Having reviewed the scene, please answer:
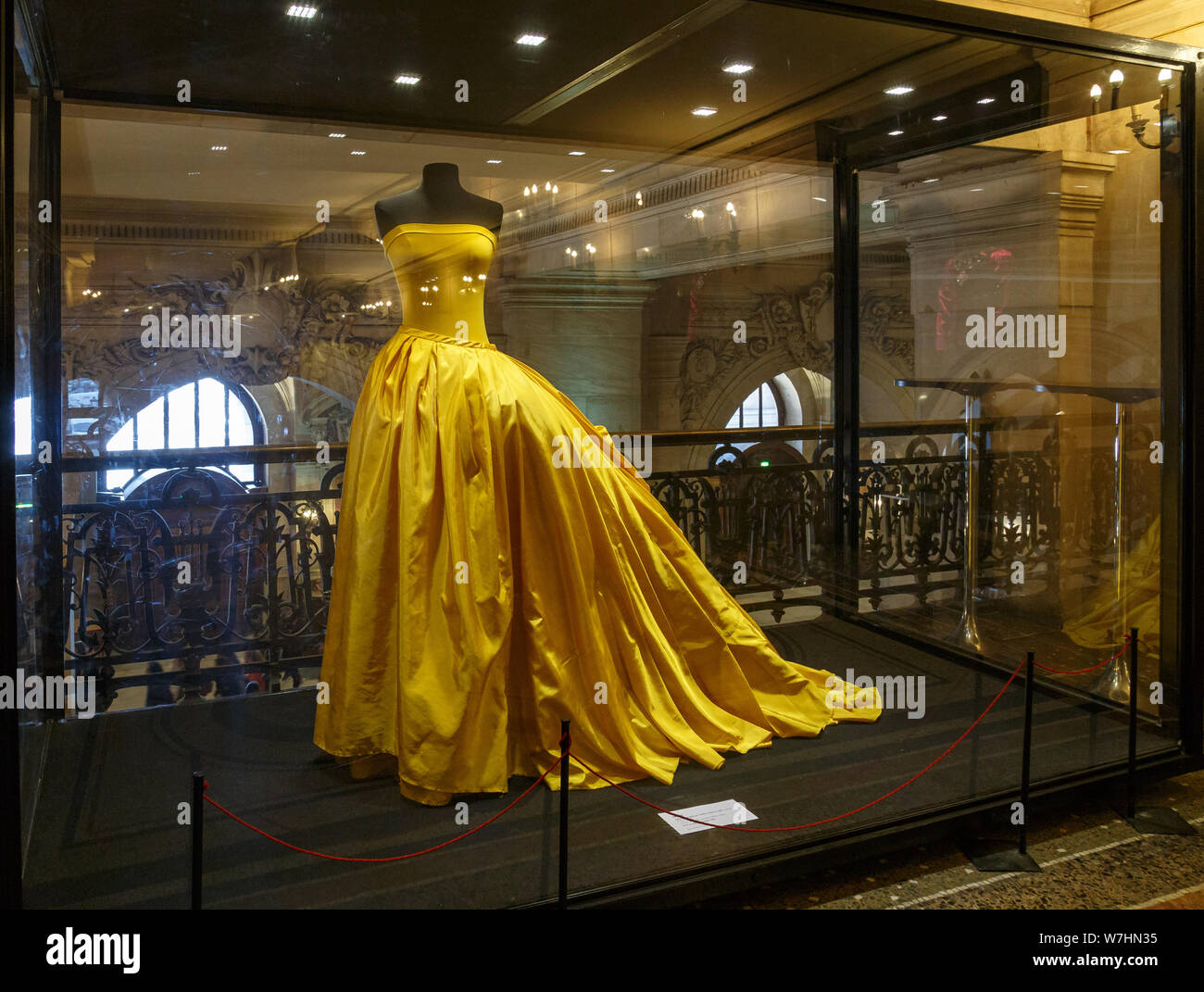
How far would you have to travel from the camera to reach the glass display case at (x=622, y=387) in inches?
74.8

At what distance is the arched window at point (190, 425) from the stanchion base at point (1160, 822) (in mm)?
2436

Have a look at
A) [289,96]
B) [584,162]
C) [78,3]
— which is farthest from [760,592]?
[78,3]

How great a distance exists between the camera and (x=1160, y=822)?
9.01 feet

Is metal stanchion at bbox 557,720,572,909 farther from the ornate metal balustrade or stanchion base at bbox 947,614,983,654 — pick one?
stanchion base at bbox 947,614,983,654

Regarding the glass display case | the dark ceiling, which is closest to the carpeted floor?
the glass display case

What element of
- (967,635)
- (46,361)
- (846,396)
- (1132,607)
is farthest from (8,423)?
(1132,607)

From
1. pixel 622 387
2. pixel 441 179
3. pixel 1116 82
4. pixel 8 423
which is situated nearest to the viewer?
pixel 8 423

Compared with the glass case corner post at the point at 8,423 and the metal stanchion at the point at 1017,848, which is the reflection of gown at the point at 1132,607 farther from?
the glass case corner post at the point at 8,423

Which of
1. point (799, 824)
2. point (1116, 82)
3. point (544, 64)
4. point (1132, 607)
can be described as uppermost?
point (1116, 82)

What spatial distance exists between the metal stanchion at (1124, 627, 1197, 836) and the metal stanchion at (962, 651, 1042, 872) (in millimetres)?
396

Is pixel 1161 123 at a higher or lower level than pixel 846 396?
higher

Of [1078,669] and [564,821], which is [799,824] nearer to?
[564,821]

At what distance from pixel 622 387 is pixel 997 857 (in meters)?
1.47
